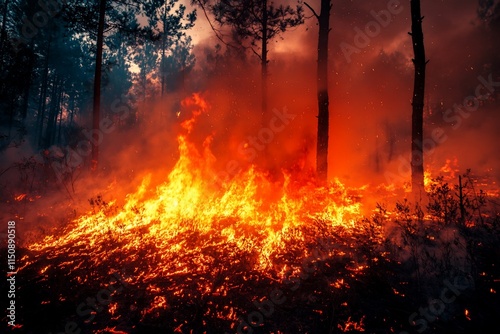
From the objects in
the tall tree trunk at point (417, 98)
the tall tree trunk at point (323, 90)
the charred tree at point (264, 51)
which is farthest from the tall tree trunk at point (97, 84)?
the tall tree trunk at point (417, 98)

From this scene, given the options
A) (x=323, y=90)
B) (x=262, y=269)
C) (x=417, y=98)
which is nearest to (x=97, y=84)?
(x=323, y=90)

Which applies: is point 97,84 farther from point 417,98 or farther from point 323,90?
point 417,98

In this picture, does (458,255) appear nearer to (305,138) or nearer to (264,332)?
(264,332)

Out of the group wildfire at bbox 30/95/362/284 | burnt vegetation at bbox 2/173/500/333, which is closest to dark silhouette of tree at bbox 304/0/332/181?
wildfire at bbox 30/95/362/284

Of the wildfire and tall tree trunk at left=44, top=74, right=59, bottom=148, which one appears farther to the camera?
tall tree trunk at left=44, top=74, right=59, bottom=148

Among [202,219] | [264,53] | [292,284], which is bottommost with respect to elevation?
[292,284]

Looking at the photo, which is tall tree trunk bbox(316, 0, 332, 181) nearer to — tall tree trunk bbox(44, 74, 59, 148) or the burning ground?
the burning ground

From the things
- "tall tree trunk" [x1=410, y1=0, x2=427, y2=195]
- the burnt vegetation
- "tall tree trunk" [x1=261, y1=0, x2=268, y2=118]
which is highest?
"tall tree trunk" [x1=261, y1=0, x2=268, y2=118]

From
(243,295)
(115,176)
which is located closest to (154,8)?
(115,176)

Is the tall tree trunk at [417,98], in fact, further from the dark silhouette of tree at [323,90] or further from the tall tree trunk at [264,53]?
the tall tree trunk at [264,53]

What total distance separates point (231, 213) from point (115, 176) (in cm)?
703

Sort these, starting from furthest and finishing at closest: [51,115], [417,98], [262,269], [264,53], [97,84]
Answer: [51,115]
[264,53]
[97,84]
[417,98]
[262,269]

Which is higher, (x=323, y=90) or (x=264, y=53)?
(x=264, y=53)

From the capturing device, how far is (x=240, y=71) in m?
19.6
